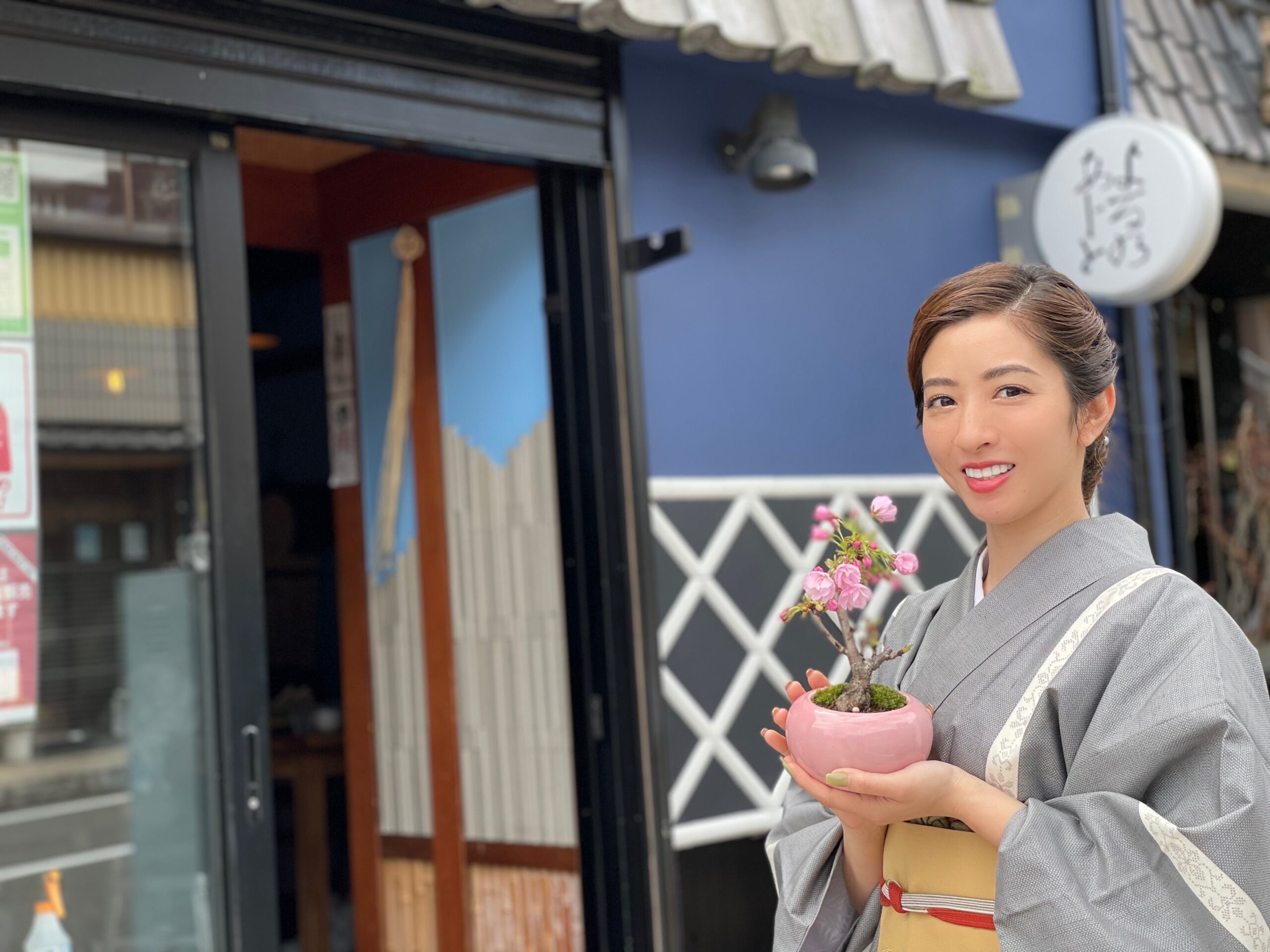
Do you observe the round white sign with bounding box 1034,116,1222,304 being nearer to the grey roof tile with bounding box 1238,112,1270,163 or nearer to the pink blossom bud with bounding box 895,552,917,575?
the grey roof tile with bounding box 1238,112,1270,163

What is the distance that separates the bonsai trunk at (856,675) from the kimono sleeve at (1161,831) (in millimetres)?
199

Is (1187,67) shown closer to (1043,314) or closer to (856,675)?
(1043,314)

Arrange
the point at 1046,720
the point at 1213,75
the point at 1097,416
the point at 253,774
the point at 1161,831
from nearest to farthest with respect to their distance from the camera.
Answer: the point at 1161,831 < the point at 1046,720 < the point at 1097,416 < the point at 253,774 < the point at 1213,75

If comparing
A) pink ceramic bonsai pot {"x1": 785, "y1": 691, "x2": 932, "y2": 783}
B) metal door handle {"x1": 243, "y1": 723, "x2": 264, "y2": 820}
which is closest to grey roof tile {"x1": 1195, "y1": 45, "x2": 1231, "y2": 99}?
metal door handle {"x1": 243, "y1": 723, "x2": 264, "y2": 820}

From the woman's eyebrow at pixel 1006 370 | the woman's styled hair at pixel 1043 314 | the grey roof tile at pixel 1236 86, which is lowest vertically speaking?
the woman's eyebrow at pixel 1006 370

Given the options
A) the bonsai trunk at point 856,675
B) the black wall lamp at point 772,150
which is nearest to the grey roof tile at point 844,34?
the black wall lamp at point 772,150

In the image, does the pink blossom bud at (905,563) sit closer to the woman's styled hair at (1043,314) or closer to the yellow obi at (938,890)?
the woman's styled hair at (1043,314)

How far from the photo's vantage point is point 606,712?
355 centimetres

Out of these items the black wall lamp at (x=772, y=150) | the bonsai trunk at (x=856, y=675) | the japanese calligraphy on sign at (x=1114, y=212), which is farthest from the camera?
the japanese calligraphy on sign at (x=1114, y=212)

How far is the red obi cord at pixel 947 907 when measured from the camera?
1.49 metres

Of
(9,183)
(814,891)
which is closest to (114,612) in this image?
(9,183)

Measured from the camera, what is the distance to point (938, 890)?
60.2 inches

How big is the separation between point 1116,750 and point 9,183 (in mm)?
2405

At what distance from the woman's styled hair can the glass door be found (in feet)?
6.03
